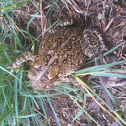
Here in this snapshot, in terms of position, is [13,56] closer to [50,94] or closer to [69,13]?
[50,94]

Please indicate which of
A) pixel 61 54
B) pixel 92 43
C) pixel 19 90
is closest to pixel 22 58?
pixel 19 90

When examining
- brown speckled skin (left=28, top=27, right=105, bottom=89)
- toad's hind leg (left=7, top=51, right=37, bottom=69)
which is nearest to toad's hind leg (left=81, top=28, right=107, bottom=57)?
brown speckled skin (left=28, top=27, right=105, bottom=89)

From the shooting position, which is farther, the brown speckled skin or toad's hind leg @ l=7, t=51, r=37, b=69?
toad's hind leg @ l=7, t=51, r=37, b=69

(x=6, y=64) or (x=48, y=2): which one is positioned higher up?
(x=48, y=2)

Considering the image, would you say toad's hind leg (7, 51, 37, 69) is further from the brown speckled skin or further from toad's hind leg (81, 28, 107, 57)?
toad's hind leg (81, 28, 107, 57)

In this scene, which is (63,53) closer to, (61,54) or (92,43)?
(61,54)

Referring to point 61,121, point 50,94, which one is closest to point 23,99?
point 50,94

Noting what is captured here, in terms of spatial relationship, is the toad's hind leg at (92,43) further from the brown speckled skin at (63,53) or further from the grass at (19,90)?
the grass at (19,90)
